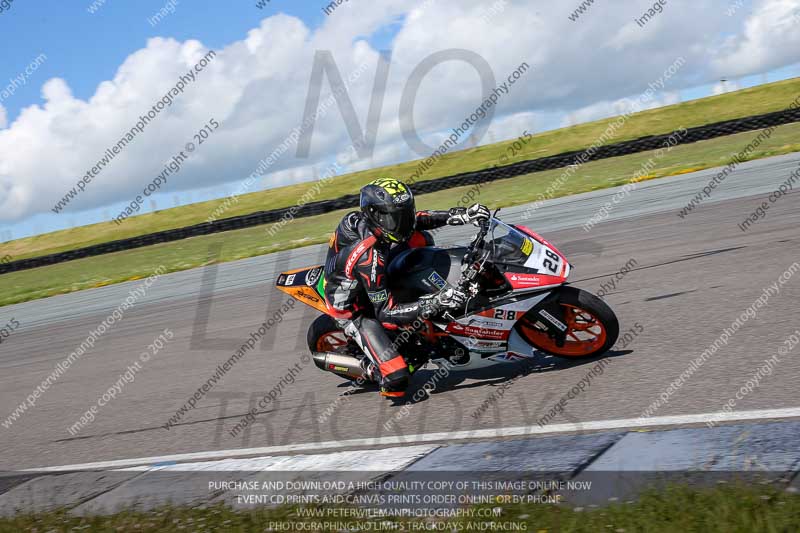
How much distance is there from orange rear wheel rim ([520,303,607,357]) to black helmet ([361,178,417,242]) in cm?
A: 122

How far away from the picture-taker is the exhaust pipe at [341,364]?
6.39 m

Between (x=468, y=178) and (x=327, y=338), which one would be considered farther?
(x=468, y=178)

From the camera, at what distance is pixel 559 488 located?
360 centimetres

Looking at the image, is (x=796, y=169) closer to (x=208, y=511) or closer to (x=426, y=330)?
(x=426, y=330)

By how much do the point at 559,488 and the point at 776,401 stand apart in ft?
5.86

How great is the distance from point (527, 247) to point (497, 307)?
0.52m

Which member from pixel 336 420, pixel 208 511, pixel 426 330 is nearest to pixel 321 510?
pixel 208 511

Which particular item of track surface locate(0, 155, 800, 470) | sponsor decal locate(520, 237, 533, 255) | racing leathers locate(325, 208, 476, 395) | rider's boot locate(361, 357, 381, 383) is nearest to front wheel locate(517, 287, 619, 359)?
track surface locate(0, 155, 800, 470)

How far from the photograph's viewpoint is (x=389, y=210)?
18.9 ft

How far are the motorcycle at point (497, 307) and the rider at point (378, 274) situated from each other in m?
0.14

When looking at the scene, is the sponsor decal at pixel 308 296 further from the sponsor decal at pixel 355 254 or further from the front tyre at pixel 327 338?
the sponsor decal at pixel 355 254

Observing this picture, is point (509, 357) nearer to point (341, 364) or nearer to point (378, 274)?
point (378, 274)

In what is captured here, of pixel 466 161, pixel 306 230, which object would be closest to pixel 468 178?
pixel 306 230

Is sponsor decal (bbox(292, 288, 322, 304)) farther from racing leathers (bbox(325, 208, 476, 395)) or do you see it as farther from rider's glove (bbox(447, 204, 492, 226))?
rider's glove (bbox(447, 204, 492, 226))
